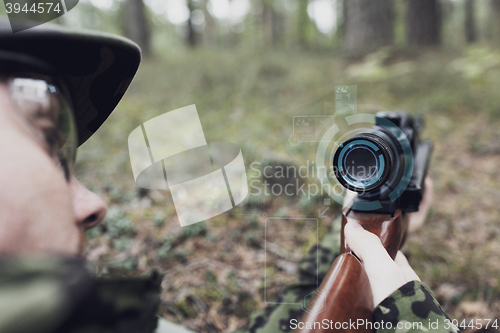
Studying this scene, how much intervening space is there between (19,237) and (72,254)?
0.12 meters

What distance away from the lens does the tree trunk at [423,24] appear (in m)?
4.47

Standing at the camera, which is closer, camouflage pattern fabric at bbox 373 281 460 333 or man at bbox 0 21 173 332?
man at bbox 0 21 173 332

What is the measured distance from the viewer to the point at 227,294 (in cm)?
167

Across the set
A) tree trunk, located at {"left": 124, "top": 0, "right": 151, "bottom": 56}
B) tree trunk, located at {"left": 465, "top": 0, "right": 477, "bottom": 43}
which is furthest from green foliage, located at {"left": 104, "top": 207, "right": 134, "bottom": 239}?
tree trunk, located at {"left": 465, "top": 0, "right": 477, "bottom": 43}

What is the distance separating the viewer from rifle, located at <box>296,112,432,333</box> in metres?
0.65

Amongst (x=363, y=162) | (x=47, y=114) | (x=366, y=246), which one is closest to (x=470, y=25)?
(x=363, y=162)

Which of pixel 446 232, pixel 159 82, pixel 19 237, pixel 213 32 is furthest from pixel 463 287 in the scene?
pixel 213 32

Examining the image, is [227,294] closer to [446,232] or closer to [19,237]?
[19,237]

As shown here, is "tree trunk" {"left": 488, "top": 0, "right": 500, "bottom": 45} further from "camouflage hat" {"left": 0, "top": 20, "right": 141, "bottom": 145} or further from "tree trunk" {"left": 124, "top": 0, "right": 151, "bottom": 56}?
"tree trunk" {"left": 124, "top": 0, "right": 151, "bottom": 56}

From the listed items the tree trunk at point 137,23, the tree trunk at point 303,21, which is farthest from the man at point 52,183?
the tree trunk at point 303,21

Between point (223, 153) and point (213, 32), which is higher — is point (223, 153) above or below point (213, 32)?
below

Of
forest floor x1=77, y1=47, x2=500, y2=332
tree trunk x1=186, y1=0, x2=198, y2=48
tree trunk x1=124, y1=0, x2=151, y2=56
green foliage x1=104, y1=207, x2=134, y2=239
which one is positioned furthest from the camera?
tree trunk x1=186, y1=0, x2=198, y2=48
